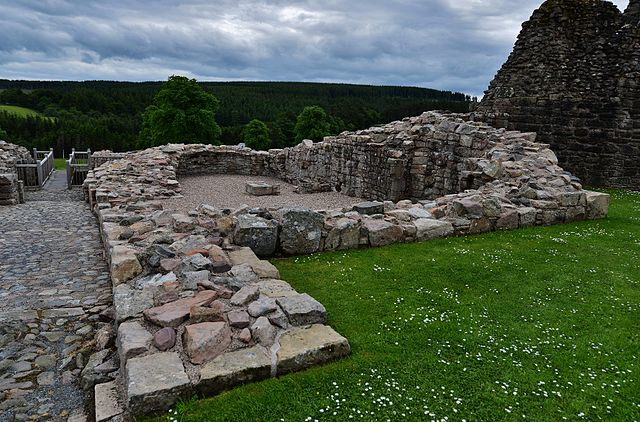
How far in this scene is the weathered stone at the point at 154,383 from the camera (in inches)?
152

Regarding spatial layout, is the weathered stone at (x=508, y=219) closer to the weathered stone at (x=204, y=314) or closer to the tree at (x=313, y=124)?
the weathered stone at (x=204, y=314)

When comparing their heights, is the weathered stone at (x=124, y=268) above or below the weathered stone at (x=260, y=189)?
above

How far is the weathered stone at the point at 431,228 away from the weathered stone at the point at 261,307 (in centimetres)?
420

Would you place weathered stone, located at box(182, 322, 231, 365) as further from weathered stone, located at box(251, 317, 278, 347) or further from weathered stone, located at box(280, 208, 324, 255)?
weathered stone, located at box(280, 208, 324, 255)

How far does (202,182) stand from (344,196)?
7.17 m

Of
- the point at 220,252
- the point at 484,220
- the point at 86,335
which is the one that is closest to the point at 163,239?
the point at 220,252

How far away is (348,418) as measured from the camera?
12.8 feet

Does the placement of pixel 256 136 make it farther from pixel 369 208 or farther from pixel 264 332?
pixel 264 332

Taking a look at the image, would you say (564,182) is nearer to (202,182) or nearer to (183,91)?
(202,182)

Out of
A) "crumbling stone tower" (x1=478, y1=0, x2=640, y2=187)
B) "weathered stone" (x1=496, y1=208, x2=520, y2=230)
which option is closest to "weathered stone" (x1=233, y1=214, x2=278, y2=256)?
"weathered stone" (x1=496, y1=208, x2=520, y2=230)

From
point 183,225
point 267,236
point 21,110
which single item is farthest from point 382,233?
point 21,110

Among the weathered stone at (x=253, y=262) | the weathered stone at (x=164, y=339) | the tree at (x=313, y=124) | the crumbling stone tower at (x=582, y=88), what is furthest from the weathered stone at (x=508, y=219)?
the tree at (x=313, y=124)

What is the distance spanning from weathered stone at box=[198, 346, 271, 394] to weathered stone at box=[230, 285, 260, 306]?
86 cm

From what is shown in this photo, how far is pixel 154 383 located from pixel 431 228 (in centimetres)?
616
